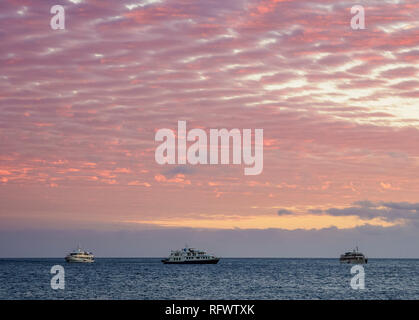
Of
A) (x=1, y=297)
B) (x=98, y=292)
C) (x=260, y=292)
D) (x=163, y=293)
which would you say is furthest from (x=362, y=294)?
(x=1, y=297)

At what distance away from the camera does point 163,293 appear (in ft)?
337
